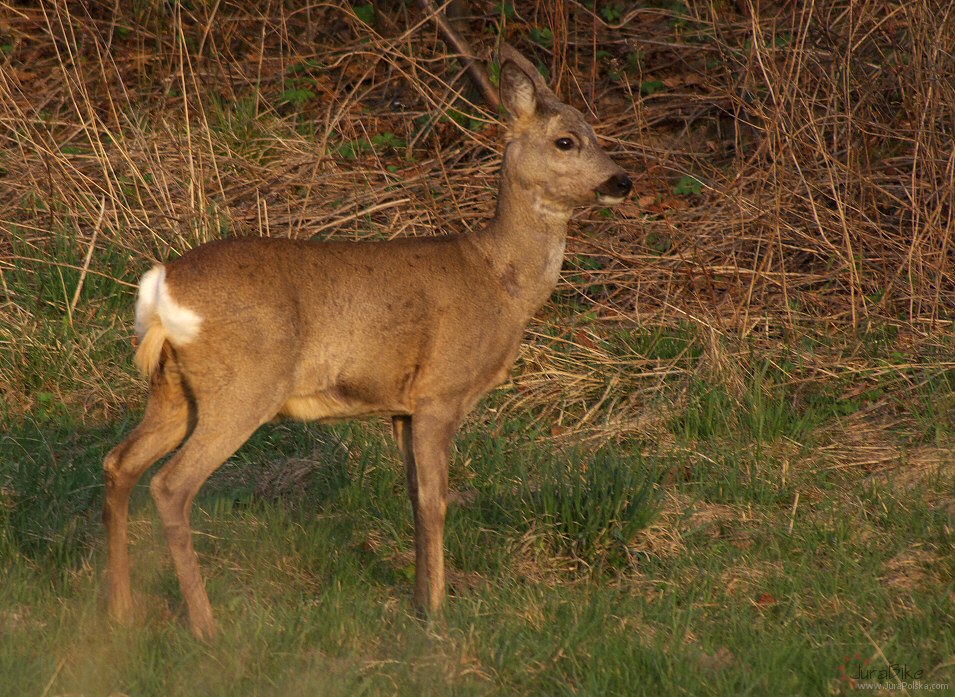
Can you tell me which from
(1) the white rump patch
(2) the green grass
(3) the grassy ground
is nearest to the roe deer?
(1) the white rump patch

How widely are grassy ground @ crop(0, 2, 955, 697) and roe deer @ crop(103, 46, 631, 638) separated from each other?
1.28 feet

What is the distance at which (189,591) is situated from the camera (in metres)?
3.61

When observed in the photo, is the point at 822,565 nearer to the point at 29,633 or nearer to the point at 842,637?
the point at 842,637

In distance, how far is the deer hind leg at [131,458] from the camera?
3.73 meters

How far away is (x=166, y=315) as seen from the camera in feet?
11.6

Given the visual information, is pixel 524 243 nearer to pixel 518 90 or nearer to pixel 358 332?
pixel 518 90

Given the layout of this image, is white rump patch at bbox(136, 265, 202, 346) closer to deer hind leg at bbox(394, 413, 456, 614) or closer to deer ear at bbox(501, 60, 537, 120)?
deer hind leg at bbox(394, 413, 456, 614)

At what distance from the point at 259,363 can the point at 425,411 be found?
656 mm

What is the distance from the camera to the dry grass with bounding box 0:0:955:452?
582 centimetres

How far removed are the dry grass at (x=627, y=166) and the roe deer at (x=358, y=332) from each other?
4.61ft

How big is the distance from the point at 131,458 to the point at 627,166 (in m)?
4.66

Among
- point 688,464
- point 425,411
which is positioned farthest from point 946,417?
point 425,411

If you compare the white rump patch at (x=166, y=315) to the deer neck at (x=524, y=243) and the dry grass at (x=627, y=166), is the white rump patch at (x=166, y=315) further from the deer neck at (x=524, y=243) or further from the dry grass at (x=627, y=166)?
the dry grass at (x=627, y=166)

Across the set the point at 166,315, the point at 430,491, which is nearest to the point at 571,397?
the point at 430,491
